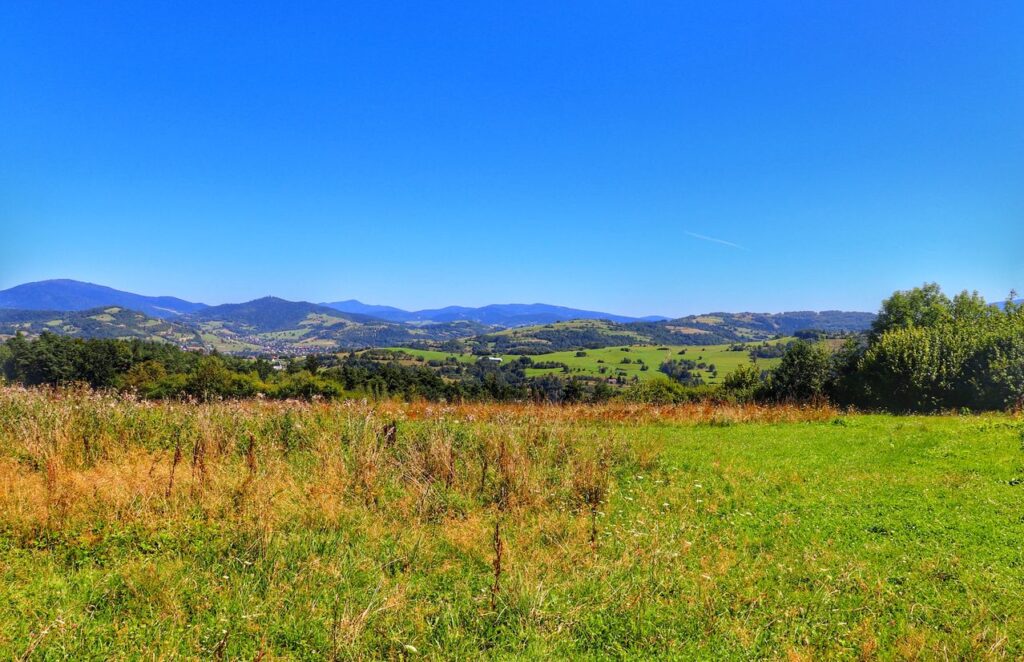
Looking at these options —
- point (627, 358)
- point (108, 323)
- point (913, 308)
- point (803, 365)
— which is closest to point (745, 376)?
point (803, 365)

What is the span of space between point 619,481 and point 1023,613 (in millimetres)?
4540

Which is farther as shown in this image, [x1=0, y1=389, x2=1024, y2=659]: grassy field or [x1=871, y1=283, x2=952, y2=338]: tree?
[x1=871, y1=283, x2=952, y2=338]: tree

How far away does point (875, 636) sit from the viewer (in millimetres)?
3562

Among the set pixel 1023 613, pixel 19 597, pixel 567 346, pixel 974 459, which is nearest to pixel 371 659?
pixel 19 597

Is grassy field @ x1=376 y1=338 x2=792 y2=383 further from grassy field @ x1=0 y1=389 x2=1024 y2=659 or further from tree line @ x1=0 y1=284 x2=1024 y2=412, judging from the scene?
grassy field @ x1=0 y1=389 x2=1024 y2=659

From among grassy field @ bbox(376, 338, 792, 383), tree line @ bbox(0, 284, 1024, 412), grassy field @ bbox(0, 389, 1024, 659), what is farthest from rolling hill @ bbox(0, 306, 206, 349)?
grassy field @ bbox(0, 389, 1024, 659)

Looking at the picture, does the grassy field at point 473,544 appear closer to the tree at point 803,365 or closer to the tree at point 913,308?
the tree at point 803,365

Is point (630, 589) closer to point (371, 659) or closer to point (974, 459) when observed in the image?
point (371, 659)

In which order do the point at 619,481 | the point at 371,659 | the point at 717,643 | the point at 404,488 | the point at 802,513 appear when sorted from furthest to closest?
the point at 619,481, the point at 404,488, the point at 802,513, the point at 717,643, the point at 371,659

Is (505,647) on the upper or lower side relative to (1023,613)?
lower

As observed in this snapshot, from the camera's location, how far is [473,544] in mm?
5051

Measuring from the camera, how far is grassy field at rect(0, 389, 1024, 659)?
354 centimetres

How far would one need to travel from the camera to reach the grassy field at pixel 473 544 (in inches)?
139

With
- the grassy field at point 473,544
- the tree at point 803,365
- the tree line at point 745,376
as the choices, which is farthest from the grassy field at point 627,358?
the grassy field at point 473,544
